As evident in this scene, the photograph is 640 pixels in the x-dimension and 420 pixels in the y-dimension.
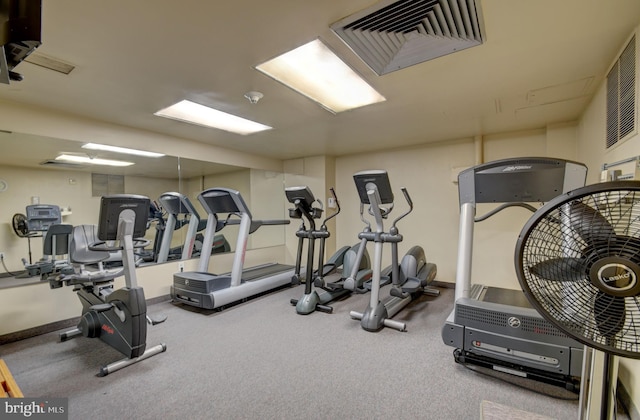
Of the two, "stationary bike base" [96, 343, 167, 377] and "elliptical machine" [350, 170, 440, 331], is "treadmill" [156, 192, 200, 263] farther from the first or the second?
"elliptical machine" [350, 170, 440, 331]

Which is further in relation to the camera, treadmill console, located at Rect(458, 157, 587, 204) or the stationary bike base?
the stationary bike base

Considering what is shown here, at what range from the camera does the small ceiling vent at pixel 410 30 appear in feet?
4.83

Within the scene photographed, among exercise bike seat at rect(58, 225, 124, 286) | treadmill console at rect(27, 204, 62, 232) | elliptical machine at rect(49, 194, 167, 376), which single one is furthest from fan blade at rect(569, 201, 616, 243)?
treadmill console at rect(27, 204, 62, 232)

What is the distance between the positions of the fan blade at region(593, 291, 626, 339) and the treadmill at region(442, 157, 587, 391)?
3.77ft

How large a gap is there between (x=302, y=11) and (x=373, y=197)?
5.90 feet

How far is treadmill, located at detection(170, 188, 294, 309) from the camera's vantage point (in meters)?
3.39

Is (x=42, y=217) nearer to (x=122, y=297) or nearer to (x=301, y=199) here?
(x=122, y=297)

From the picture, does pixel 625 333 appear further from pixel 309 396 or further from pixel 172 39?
pixel 172 39

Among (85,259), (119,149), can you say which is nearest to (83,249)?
(85,259)

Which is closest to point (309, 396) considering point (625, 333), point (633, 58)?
point (625, 333)

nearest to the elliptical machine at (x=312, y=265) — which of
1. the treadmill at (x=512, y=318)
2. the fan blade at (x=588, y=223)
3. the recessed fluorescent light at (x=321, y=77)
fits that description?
the recessed fluorescent light at (x=321, y=77)

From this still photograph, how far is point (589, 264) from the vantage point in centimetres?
76

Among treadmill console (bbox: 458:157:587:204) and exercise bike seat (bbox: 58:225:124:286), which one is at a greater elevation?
treadmill console (bbox: 458:157:587:204)

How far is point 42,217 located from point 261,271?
2.69 meters
